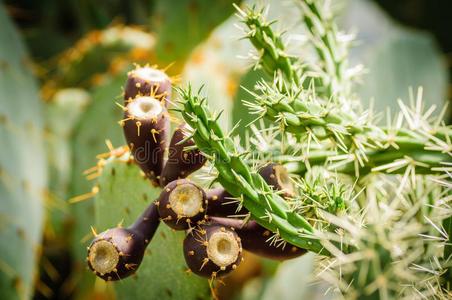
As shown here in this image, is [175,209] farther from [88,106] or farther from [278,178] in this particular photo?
[88,106]

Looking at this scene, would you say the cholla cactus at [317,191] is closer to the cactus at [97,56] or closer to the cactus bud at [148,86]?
the cactus bud at [148,86]

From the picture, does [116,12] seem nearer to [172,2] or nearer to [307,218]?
[172,2]

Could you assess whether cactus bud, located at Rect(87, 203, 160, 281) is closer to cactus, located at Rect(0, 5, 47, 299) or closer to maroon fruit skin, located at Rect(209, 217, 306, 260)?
maroon fruit skin, located at Rect(209, 217, 306, 260)

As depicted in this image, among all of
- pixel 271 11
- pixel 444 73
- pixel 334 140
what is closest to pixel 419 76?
pixel 444 73

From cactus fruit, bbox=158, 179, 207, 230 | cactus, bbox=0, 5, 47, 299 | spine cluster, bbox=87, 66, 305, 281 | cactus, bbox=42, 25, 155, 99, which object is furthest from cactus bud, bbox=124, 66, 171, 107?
cactus, bbox=42, 25, 155, 99

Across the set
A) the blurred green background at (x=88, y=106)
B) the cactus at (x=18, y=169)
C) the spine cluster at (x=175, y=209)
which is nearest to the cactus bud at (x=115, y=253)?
the spine cluster at (x=175, y=209)

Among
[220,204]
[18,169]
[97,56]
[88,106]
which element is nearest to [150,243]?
[220,204]
